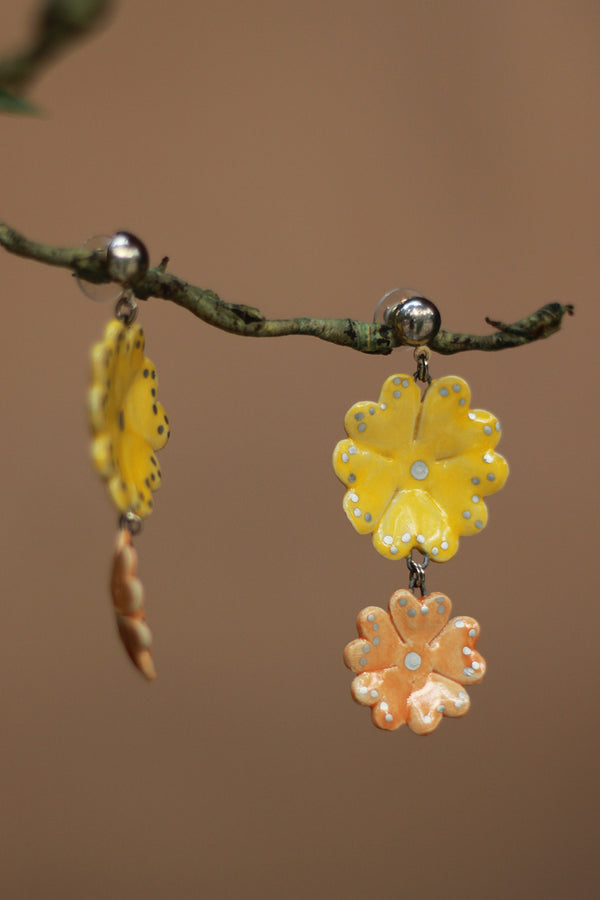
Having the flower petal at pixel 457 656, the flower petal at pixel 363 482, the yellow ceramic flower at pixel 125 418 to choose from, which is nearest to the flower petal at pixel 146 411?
the yellow ceramic flower at pixel 125 418

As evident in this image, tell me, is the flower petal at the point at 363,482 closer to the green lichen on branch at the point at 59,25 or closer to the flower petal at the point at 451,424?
the flower petal at the point at 451,424

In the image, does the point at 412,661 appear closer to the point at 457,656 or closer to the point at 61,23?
the point at 457,656

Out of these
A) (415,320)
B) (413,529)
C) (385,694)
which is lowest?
(385,694)

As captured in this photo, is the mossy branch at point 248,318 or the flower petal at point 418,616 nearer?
the mossy branch at point 248,318

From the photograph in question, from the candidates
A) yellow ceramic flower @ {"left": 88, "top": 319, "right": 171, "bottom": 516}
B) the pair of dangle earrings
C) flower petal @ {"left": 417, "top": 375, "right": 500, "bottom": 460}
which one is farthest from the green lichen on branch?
flower petal @ {"left": 417, "top": 375, "right": 500, "bottom": 460}

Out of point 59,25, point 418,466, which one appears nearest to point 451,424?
point 418,466

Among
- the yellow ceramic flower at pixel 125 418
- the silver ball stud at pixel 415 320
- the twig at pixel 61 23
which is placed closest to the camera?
the twig at pixel 61 23

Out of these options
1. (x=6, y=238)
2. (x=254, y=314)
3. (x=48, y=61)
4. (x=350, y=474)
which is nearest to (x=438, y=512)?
(x=350, y=474)
